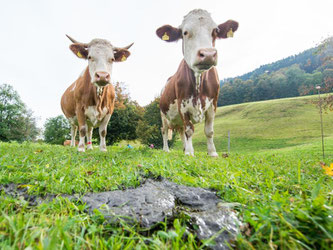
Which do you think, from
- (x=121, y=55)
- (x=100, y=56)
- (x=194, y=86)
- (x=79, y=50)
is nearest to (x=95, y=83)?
(x=100, y=56)

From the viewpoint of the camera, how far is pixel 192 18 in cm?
509

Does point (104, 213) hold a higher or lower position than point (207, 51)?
lower

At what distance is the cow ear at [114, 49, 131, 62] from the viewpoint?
666 cm

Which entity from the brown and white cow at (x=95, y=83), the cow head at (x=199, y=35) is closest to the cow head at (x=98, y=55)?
the brown and white cow at (x=95, y=83)

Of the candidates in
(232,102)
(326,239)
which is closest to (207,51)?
(326,239)

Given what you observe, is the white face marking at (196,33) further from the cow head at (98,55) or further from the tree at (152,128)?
the tree at (152,128)

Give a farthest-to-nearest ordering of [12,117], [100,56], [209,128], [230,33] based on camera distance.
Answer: [12,117] < [209,128] < [100,56] < [230,33]

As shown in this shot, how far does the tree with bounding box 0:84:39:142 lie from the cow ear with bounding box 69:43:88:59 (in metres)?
46.5

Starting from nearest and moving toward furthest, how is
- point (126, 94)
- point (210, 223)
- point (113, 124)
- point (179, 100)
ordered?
point (210, 223), point (179, 100), point (113, 124), point (126, 94)

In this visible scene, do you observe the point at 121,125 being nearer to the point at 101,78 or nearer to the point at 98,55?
the point at 98,55

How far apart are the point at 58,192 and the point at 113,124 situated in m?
22.7

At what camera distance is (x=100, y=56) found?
5.96 meters

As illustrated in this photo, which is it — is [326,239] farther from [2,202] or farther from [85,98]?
[85,98]

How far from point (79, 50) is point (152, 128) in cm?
1460
